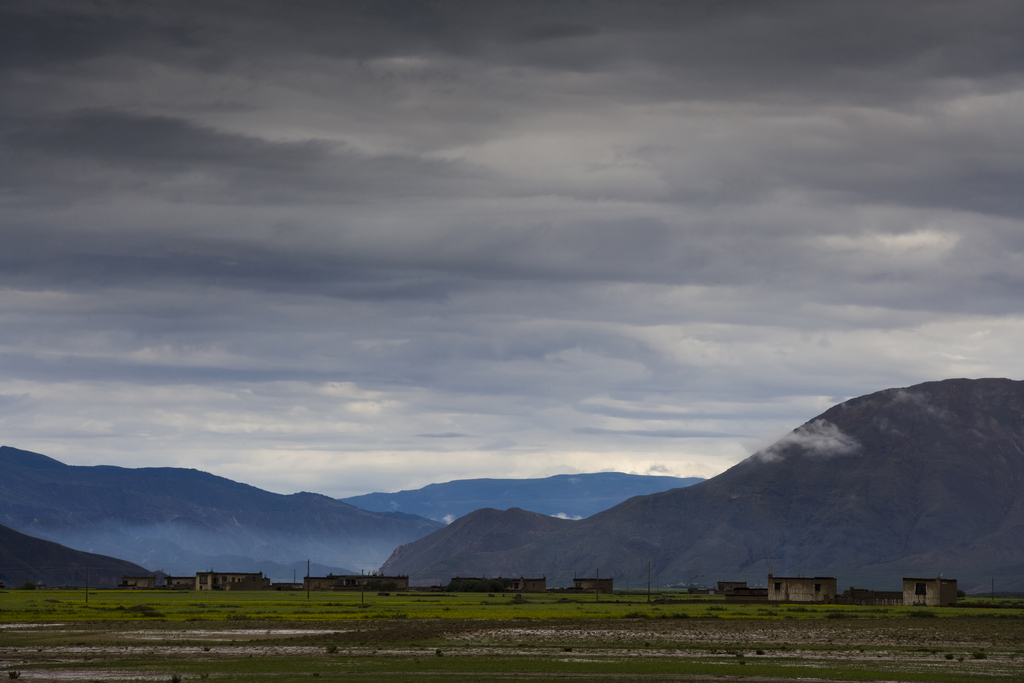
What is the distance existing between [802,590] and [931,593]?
1846 cm

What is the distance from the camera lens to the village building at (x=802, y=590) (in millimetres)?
180875

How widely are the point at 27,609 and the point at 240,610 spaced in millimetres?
20738

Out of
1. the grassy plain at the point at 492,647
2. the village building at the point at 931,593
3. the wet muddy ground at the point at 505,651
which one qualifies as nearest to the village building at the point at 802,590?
the village building at the point at 931,593

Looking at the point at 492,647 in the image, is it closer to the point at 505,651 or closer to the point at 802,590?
the point at 505,651

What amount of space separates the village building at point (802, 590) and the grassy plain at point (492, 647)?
64796mm

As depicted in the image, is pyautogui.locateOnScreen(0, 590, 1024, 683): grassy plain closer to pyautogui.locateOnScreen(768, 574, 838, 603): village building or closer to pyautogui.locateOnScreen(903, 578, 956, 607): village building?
pyautogui.locateOnScreen(903, 578, 956, 607): village building

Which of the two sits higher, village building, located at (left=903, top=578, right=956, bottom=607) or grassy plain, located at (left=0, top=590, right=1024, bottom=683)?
village building, located at (left=903, top=578, right=956, bottom=607)

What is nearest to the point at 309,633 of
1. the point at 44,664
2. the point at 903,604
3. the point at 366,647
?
the point at 366,647

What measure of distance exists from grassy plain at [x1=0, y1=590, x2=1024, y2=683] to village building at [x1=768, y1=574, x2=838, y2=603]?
2551 inches

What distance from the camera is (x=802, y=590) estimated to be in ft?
600

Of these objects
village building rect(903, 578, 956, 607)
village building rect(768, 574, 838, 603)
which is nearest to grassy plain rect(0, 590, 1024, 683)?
village building rect(903, 578, 956, 607)

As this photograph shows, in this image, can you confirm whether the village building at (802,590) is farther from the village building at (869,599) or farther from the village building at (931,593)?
the village building at (931,593)

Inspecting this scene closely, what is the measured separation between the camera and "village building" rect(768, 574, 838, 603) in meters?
181

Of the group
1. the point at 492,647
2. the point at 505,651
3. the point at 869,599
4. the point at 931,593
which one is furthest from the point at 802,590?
the point at 505,651
